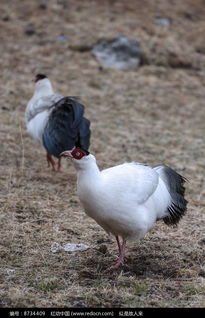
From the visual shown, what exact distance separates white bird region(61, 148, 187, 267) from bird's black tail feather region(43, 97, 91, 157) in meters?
2.11

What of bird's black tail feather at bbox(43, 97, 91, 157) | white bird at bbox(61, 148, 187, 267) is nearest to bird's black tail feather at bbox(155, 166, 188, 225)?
white bird at bbox(61, 148, 187, 267)

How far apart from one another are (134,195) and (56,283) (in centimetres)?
86

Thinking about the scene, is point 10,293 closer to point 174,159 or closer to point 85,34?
point 174,159

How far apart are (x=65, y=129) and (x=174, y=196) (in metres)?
2.26

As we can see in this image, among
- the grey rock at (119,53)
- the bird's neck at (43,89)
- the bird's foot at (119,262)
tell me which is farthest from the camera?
the grey rock at (119,53)

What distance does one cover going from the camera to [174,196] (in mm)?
5035

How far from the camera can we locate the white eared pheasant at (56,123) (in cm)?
682

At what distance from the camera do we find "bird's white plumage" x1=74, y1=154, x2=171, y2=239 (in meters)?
4.21

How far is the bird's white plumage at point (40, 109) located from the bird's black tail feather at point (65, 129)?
235 mm

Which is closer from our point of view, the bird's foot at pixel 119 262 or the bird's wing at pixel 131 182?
the bird's wing at pixel 131 182

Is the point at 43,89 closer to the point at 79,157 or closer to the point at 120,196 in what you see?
the point at 79,157

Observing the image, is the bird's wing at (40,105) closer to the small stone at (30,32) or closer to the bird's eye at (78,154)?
the bird's eye at (78,154)
